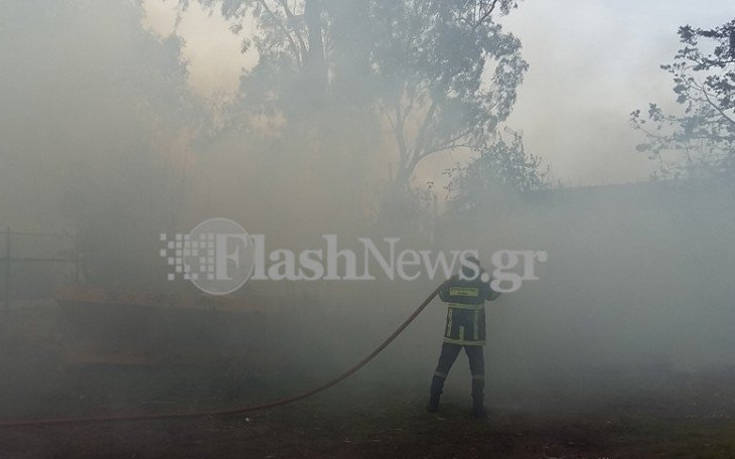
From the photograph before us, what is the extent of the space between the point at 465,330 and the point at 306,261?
745 cm

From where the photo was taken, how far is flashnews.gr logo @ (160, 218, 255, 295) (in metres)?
12.9

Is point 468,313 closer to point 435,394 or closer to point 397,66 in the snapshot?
point 435,394

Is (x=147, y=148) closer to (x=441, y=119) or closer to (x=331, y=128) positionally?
(x=331, y=128)

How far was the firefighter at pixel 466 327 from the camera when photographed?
7652 mm

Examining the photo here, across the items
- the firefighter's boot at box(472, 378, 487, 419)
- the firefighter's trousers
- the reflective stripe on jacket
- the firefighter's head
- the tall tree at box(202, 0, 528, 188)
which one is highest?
the tall tree at box(202, 0, 528, 188)

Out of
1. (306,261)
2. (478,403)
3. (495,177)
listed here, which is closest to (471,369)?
(478,403)

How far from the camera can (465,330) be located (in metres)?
7.71

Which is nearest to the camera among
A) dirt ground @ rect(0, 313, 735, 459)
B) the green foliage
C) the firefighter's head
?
dirt ground @ rect(0, 313, 735, 459)

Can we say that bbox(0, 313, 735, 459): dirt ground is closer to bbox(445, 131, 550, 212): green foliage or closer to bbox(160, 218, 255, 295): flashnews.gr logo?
bbox(160, 218, 255, 295): flashnews.gr logo

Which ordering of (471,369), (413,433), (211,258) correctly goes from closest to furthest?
(413,433), (471,369), (211,258)

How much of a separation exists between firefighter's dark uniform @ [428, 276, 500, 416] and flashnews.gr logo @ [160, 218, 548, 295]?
18.0 feet

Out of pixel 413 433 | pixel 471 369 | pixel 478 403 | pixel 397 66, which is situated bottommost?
pixel 413 433

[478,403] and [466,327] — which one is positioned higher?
[466,327]

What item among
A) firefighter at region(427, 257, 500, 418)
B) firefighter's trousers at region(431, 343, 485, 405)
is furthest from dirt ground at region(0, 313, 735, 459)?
firefighter at region(427, 257, 500, 418)
